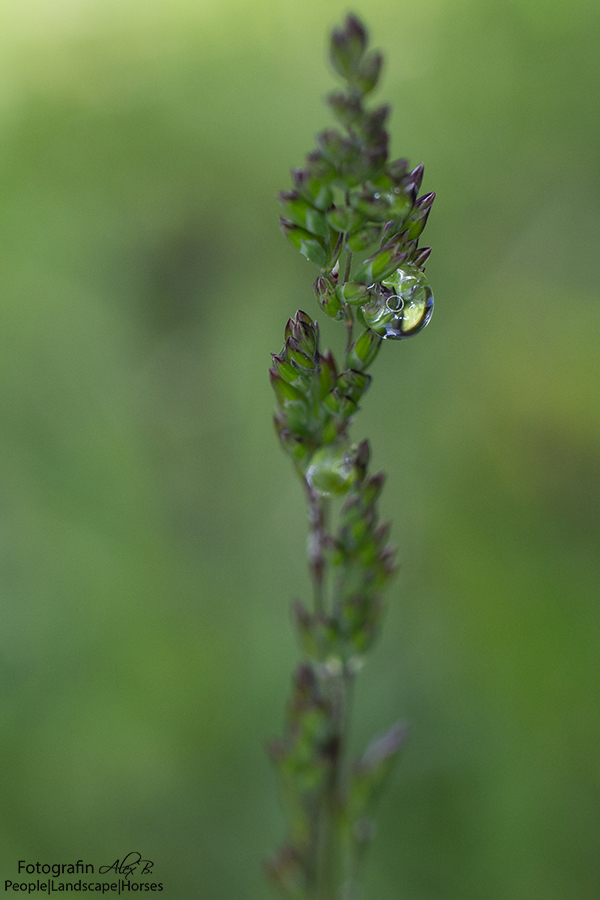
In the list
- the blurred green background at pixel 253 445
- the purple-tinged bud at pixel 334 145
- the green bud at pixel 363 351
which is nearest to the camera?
the purple-tinged bud at pixel 334 145

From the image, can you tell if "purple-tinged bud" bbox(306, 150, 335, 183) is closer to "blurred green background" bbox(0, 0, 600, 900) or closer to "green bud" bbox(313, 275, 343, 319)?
"green bud" bbox(313, 275, 343, 319)

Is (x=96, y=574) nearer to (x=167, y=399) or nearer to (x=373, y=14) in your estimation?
(x=167, y=399)

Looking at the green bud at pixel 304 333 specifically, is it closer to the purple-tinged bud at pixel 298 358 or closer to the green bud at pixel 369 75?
the purple-tinged bud at pixel 298 358

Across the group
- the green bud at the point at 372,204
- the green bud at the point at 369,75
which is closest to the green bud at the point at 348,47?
the green bud at the point at 369,75

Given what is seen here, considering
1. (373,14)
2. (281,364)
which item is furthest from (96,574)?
(373,14)

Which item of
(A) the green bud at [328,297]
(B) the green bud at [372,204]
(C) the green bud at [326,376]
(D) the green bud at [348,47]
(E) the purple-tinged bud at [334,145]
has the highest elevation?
(D) the green bud at [348,47]

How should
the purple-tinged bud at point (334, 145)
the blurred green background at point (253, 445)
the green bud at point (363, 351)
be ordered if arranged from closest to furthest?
the purple-tinged bud at point (334, 145)
the green bud at point (363, 351)
the blurred green background at point (253, 445)

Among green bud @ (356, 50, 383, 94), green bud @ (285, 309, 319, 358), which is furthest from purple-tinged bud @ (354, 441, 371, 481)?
green bud @ (356, 50, 383, 94)
